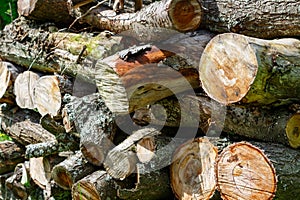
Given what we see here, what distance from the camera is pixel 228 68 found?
97.0 inches

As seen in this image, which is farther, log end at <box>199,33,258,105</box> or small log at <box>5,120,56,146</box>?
small log at <box>5,120,56,146</box>

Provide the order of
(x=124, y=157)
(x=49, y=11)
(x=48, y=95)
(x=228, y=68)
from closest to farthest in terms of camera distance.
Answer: (x=228, y=68) → (x=124, y=157) → (x=48, y=95) → (x=49, y=11)

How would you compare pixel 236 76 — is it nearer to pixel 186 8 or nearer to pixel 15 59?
pixel 186 8

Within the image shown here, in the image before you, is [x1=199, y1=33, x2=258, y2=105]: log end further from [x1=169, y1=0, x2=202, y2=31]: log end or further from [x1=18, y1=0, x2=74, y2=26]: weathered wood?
[x1=18, y1=0, x2=74, y2=26]: weathered wood

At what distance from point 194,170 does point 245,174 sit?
42 centimetres

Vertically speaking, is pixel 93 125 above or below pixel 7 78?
above

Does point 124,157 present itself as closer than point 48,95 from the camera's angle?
Yes

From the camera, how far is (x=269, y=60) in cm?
233

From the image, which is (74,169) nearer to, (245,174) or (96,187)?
(96,187)

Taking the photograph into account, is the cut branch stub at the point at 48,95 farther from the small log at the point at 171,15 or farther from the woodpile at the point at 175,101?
the small log at the point at 171,15

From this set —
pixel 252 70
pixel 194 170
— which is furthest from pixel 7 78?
pixel 252 70

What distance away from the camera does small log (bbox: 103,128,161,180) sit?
3089 millimetres

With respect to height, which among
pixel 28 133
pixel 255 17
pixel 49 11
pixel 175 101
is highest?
pixel 255 17

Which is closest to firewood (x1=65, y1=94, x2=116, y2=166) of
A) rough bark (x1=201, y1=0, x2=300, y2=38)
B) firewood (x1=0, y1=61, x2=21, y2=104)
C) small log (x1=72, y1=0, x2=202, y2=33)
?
small log (x1=72, y1=0, x2=202, y2=33)
